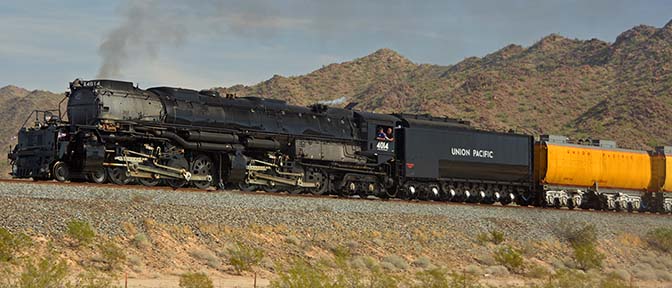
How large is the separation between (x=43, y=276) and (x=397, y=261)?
→ 10.5 meters

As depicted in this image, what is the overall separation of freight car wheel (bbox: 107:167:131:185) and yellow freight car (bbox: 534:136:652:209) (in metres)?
21.4

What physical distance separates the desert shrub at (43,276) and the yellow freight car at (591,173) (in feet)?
88.7

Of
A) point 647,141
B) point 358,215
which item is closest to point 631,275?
point 358,215

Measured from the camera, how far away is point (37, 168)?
2502 cm

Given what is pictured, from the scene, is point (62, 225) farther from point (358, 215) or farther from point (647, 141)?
point (647, 141)

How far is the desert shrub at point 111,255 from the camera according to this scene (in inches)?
738

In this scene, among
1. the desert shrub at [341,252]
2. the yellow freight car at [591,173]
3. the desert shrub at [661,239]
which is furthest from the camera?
the yellow freight car at [591,173]

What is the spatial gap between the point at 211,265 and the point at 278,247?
2590 millimetres

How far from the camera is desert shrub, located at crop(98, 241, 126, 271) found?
18734mm

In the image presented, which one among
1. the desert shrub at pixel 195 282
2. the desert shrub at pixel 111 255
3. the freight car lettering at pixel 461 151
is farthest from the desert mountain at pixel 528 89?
the desert shrub at pixel 195 282

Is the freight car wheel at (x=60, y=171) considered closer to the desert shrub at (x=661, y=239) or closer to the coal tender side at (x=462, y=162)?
the coal tender side at (x=462, y=162)

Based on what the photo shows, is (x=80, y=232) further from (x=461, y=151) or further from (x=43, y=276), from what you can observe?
Answer: (x=461, y=151)

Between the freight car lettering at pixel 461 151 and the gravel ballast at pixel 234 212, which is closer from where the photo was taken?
the gravel ballast at pixel 234 212

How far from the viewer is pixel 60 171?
24.4m
